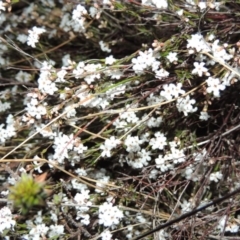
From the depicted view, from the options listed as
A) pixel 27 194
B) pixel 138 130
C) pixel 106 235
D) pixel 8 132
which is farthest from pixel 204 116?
pixel 27 194

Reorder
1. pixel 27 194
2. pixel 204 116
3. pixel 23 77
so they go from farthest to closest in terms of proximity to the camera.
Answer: pixel 23 77
pixel 204 116
pixel 27 194

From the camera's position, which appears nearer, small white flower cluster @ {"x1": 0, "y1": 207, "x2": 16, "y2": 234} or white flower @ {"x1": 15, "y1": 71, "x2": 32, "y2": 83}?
small white flower cluster @ {"x1": 0, "y1": 207, "x2": 16, "y2": 234}

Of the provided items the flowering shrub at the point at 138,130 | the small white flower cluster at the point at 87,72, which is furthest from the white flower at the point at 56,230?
the small white flower cluster at the point at 87,72

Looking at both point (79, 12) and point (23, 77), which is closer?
point (79, 12)

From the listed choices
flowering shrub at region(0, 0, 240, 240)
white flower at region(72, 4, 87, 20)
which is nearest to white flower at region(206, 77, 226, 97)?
flowering shrub at region(0, 0, 240, 240)

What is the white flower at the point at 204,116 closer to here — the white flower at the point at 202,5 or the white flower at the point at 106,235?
the white flower at the point at 202,5

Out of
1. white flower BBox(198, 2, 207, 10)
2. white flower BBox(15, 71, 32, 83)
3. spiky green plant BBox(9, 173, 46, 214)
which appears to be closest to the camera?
spiky green plant BBox(9, 173, 46, 214)

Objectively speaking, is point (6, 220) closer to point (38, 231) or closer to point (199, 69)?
point (38, 231)

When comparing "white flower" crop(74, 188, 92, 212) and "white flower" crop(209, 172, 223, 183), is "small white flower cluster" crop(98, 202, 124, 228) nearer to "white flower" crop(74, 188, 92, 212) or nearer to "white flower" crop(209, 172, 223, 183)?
"white flower" crop(74, 188, 92, 212)
